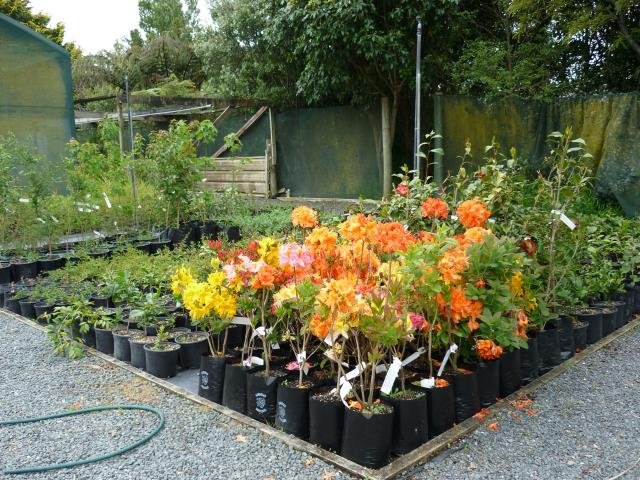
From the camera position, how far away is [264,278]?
2.59 metres

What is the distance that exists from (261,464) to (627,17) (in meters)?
8.06

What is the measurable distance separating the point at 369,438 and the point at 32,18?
24.9 m

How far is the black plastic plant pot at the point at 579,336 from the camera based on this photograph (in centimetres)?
355

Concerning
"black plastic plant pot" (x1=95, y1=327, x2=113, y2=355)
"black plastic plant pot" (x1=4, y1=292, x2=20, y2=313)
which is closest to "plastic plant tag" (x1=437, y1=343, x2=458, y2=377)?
"black plastic plant pot" (x1=95, y1=327, x2=113, y2=355)

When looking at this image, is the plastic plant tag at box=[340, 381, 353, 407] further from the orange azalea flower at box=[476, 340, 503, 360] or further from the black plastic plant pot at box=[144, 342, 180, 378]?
the black plastic plant pot at box=[144, 342, 180, 378]

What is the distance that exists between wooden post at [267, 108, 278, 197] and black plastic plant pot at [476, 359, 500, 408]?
29.4ft

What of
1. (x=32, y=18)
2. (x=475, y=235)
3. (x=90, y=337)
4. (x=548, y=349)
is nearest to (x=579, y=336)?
(x=548, y=349)

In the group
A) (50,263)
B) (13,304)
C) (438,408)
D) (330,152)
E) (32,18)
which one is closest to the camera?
(438,408)

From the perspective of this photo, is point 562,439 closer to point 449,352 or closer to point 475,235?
point 449,352

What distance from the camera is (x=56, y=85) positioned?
29.5 ft

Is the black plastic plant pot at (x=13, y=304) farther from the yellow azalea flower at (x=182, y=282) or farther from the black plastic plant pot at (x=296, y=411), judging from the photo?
the black plastic plant pot at (x=296, y=411)

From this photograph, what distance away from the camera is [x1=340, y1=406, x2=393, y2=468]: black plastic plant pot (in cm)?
223

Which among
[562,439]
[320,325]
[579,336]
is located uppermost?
[320,325]

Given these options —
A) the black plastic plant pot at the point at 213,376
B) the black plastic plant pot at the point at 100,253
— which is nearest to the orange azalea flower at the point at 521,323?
the black plastic plant pot at the point at 213,376
